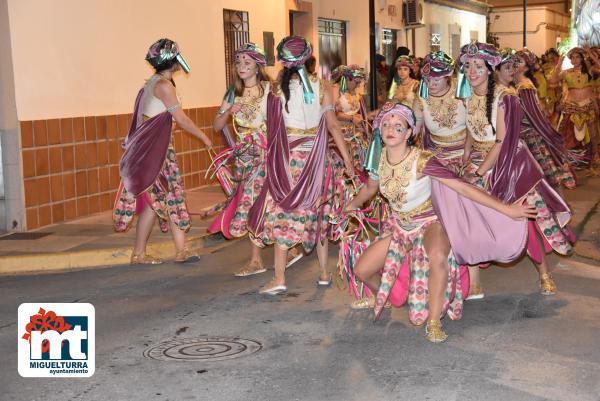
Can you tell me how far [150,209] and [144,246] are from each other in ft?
1.38

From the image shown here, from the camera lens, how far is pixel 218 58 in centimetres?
1597

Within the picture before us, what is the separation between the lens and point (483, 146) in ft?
25.4

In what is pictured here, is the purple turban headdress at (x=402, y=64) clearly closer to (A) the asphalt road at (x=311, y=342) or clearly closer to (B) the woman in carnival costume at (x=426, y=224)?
(A) the asphalt road at (x=311, y=342)

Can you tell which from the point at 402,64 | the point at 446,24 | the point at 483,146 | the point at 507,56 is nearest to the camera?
the point at 483,146

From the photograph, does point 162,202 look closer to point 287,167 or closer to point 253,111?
point 253,111

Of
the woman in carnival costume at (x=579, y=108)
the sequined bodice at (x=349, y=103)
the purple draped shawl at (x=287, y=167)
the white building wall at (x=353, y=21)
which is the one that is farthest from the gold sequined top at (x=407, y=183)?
the white building wall at (x=353, y=21)

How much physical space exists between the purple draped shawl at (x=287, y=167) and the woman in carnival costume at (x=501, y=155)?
45.3 inches

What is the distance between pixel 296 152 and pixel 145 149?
1680 mm

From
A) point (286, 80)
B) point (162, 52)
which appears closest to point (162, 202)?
point (162, 52)

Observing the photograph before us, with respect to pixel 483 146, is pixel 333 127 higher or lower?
higher

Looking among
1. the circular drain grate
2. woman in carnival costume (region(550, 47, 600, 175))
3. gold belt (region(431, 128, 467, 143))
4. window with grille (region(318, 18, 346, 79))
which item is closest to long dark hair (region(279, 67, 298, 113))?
gold belt (region(431, 128, 467, 143))

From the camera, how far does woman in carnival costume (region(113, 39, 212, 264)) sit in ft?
29.5

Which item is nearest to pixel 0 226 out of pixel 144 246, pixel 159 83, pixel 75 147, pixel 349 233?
pixel 75 147

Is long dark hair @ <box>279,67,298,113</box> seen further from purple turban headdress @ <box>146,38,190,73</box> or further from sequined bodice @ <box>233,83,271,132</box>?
purple turban headdress @ <box>146,38,190,73</box>
